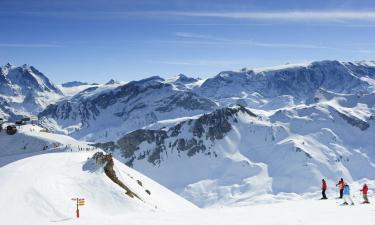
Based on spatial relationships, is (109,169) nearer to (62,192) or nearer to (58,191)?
(62,192)

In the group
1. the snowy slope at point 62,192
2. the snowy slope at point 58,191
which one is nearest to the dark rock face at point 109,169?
the snowy slope at point 62,192

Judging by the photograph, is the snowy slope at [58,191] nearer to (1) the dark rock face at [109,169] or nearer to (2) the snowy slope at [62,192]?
(2) the snowy slope at [62,192]

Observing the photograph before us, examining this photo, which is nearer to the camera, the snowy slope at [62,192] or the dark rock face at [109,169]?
the snowy slope at [62,192]

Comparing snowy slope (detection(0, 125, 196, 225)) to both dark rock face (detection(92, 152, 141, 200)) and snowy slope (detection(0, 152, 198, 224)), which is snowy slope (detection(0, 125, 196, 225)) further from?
dark rock face (detection(92, 152, 141, 200))

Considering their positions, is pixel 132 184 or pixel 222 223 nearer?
pixel 222 223

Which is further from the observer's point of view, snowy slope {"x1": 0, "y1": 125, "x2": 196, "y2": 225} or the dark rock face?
the dark rock face

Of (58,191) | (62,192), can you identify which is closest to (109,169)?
(62,192)

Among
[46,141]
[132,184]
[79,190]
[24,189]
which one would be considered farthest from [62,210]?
[46,141]

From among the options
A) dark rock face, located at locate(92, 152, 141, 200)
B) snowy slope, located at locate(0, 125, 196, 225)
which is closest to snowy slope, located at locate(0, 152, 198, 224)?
snowy slope, located at locate(0, 125, 196, 225)

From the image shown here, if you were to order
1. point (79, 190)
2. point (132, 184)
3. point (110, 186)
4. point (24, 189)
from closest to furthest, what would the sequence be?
point (24, 189) < point (79, 190) < point (110, 186) < point (132, 184)

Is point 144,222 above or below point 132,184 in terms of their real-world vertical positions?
above

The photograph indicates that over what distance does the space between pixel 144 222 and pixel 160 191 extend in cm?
6451

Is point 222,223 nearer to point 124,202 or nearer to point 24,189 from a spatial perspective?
point 24,189

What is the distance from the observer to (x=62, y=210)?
1876 inches
